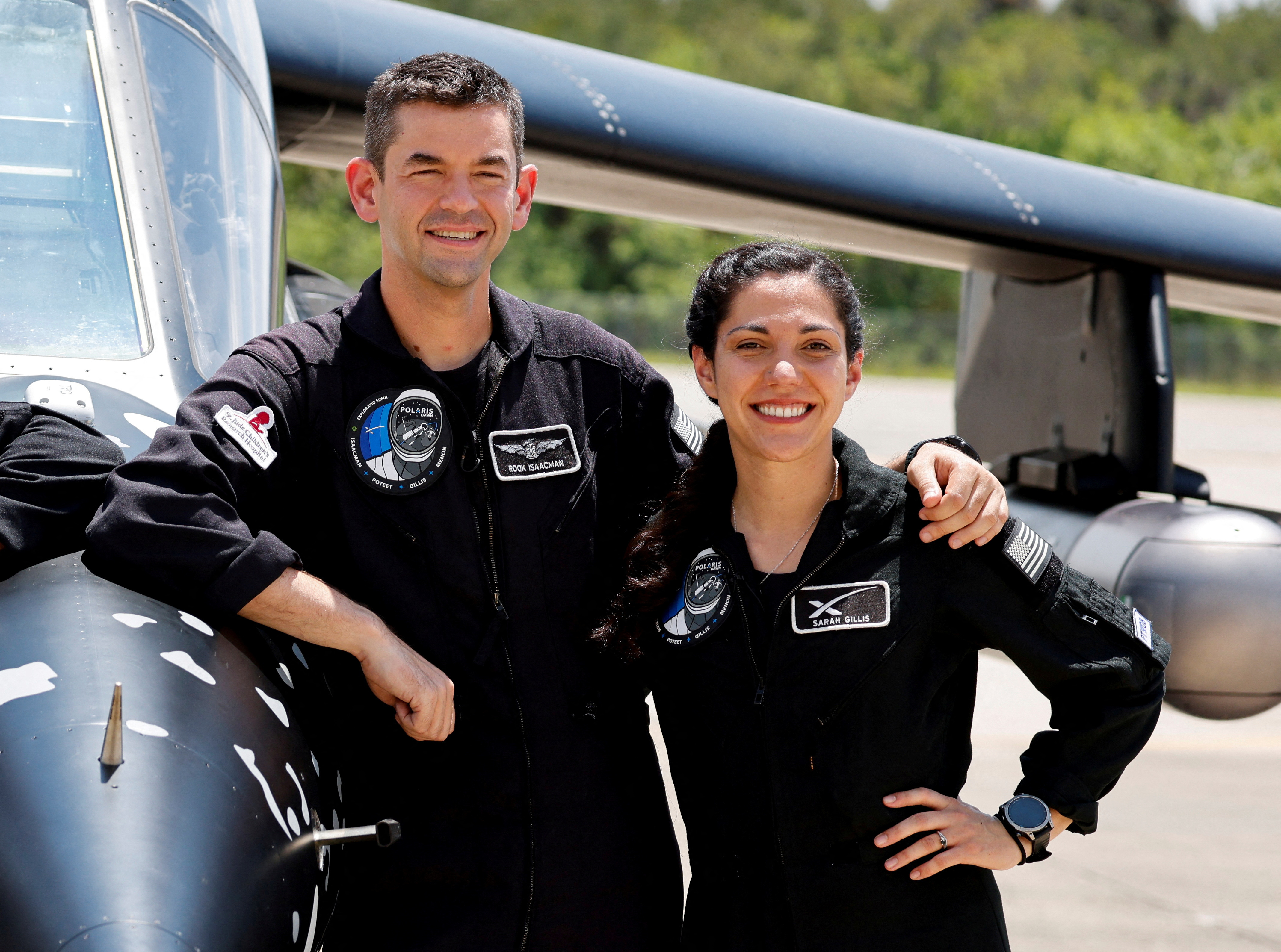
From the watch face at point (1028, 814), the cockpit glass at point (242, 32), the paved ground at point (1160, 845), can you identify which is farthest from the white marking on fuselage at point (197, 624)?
the cockpit glass at point (242, 32)

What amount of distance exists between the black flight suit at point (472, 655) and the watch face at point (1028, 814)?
64 centimetres

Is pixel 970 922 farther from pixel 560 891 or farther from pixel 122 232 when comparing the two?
pixel 122 232

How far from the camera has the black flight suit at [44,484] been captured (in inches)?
87.2

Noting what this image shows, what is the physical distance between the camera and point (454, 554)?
8.29ft

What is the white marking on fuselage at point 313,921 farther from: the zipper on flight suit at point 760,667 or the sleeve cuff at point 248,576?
the zipper on flight suit at point 760,667

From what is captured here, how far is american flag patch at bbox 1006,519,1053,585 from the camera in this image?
2.44 meters

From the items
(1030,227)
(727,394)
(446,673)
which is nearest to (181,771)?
(446,673)

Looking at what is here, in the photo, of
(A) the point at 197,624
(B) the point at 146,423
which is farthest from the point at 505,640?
(B) the point at 146,423

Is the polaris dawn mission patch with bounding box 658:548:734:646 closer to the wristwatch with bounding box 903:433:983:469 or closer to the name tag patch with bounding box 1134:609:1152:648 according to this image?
the wristwatch with bounding box 903:433:983:469

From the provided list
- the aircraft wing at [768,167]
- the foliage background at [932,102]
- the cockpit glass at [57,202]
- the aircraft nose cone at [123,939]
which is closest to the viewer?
the aircraft nose cone at [123,939]

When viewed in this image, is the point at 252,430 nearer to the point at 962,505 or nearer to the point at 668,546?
the point at 668,546

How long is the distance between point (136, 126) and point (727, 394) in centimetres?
156

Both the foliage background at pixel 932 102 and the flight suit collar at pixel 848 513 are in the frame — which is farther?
the foliage background at pixel 932 102

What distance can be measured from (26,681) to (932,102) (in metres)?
60.8
